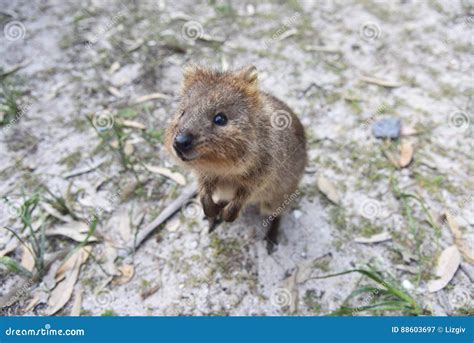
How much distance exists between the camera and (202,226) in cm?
399

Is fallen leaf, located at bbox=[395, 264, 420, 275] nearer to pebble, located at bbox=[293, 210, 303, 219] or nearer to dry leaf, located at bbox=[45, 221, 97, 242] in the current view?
pebble, located at bbox=[293, 210, 303, 219]

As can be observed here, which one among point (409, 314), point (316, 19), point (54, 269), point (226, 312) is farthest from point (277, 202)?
point (316, 19)

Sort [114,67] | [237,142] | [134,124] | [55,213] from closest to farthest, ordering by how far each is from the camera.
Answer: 1. [237,142]
2. [55,213]
3. [134,124]
4. [114,67]

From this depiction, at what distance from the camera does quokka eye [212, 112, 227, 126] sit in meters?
2.96

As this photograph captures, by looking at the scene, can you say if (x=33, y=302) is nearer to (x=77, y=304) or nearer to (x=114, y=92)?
(x=77, y=304)

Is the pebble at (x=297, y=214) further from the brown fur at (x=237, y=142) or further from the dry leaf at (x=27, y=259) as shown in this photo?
the dry leaf at (x=27, y=259)

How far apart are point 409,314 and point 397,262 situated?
1.71 ft

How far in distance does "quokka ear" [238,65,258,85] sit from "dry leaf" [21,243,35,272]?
97.0 inches

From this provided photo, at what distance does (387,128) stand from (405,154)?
0.42 meters

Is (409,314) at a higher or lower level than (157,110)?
lower

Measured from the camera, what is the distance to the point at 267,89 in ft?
17.6

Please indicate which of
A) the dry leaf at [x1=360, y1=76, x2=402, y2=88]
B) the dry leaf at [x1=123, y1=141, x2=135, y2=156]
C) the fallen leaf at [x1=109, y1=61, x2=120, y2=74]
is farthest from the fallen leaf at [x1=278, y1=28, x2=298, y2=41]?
the dry leaf at [x1=123, y1=141, x2=135, y2=156]

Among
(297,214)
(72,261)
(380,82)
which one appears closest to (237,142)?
(297,214)

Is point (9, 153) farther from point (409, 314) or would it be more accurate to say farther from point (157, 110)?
point (409, 314)
